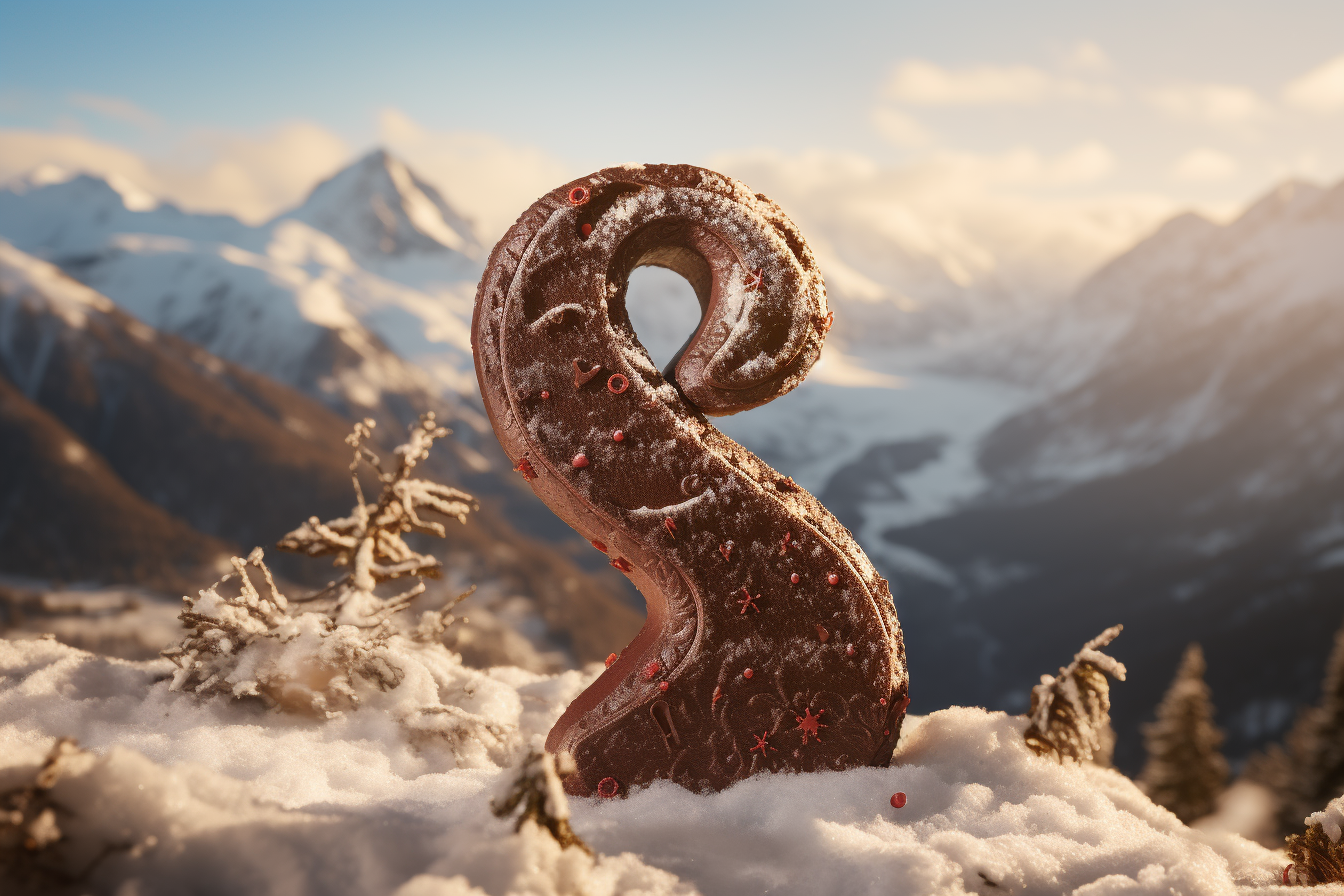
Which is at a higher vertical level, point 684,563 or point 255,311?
point 255,311

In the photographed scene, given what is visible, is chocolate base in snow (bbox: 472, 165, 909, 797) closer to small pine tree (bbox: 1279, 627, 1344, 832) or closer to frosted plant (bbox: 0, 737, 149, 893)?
frosted plant (bbox: 0, 737, 149, 893)

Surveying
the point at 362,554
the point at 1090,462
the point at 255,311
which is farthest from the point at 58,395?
Result: the point at 1090,462

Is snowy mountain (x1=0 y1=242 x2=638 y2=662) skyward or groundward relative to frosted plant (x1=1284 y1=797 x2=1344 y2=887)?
skyward

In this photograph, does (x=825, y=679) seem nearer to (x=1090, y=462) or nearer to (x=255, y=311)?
(x=1090, y=462)

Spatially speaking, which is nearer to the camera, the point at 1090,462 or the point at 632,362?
the point at 632,362

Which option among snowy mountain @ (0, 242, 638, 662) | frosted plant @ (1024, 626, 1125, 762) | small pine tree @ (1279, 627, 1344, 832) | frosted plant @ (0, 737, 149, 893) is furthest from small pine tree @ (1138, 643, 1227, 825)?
snowy mountain @ (0, 242, 638, 662)

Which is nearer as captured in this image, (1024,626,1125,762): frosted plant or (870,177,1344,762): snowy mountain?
(1024,626,1125,762): frosted plant

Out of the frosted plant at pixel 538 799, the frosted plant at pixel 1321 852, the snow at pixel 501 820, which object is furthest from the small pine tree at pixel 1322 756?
the frosted plant at pixel 538 799
